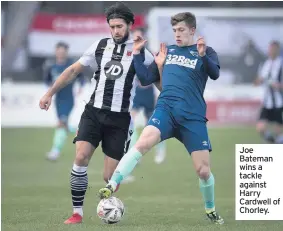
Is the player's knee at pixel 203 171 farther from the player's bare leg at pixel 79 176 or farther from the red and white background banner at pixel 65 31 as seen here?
the red and white background banner at pixel 65 31

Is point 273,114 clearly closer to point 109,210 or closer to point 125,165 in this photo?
point 125,165

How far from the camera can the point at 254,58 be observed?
28.6m

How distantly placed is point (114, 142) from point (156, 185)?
423 cm

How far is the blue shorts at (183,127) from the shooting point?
934 centimetres

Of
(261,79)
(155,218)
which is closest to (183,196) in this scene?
(155,218)

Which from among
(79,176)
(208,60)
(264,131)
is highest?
(208,60)

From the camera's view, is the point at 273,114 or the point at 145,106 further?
the point at 273,114

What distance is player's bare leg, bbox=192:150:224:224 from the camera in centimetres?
938

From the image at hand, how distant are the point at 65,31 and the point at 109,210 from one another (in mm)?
20095

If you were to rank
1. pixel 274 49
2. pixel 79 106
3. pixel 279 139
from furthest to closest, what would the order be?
pixel 79 106 < pixel 279 139 < pixel 274 49

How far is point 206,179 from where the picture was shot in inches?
376

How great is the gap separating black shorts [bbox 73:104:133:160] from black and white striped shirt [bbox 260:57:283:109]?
1011cm

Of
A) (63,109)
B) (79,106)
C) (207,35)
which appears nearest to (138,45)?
(63,109)

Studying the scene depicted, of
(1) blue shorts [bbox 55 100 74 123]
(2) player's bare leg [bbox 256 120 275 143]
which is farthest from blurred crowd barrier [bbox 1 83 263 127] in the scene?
(1) blue shorts [bbox 55 100 74 123]
